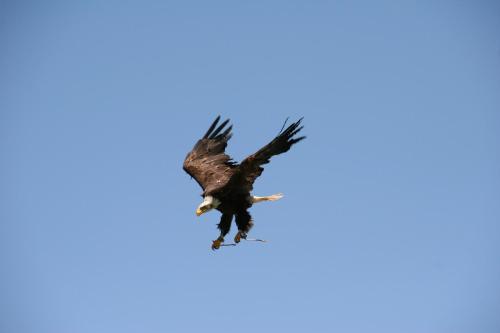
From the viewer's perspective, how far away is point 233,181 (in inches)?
445

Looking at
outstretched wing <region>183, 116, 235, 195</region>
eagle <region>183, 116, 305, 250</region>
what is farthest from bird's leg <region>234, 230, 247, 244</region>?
outstretched wing <region>183, 116, 235, 195</region>

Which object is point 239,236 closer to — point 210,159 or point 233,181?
point 233,181

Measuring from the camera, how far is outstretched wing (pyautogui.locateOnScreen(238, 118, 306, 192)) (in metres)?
10.6

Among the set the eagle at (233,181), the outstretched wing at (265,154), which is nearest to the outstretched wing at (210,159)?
the eagle at (233,181)

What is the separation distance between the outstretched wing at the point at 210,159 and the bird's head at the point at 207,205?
824 millimetres

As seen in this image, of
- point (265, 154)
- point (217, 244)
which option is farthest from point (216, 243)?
point (265, 154)

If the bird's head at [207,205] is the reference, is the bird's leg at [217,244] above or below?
below

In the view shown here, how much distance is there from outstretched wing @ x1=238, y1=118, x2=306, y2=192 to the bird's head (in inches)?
23.8

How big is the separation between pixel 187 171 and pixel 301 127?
360cm

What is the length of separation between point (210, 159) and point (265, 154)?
3.07 m

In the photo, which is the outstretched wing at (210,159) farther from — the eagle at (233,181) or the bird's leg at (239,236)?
the bird's leg at (239,236)

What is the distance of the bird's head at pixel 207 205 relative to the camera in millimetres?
11164

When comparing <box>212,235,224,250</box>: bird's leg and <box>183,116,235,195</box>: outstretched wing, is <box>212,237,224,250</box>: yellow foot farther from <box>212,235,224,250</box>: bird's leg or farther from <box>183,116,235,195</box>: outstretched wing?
<box>183,116,235,195</box>: outstretched wing

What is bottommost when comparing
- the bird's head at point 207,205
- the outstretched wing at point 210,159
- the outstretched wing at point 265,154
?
the bird's head at point 207,205
